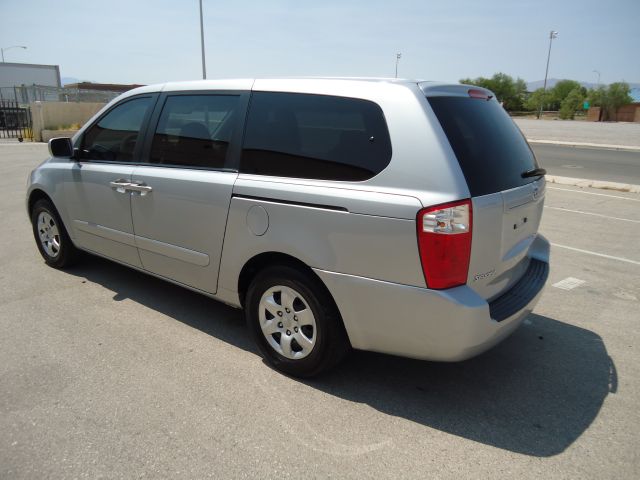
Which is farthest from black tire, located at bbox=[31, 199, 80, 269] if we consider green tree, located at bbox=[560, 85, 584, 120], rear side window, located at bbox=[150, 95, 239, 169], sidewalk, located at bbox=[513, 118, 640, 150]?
green tree, located at bbox=[560, 85, 584, 120]

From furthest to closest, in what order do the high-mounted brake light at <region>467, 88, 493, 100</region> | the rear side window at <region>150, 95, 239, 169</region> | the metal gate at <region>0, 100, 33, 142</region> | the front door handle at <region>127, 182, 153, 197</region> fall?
1. the metal gate at <region>0, 100, 33, 142</region>
2. the front door handle at <region>127, 182, 153, 197</region>
3. the rear side window at <region>150, 95, 239, 169</region>
4. the high-mounted brake light at <region>467, 88, 493, 100</region>

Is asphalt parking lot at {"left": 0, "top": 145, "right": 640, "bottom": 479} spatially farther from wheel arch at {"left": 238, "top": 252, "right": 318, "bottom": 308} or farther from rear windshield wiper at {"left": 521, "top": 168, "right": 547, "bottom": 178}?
rear windshield wiper at {"left": 521, "top": 168, "right": 547, "bottom": 178}

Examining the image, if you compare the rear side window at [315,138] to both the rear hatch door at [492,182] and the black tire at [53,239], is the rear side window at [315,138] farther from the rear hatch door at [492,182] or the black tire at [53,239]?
the black tire at [53,239]

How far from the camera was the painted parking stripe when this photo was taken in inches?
194

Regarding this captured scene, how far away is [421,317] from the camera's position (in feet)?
8.75

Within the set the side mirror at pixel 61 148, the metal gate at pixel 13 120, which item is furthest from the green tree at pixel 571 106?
the side mirror at pixel 61 148

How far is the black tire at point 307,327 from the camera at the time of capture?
9.82 ft

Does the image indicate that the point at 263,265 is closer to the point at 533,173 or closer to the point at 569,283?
the point at 533,173

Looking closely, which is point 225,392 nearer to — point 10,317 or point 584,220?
point 10,317

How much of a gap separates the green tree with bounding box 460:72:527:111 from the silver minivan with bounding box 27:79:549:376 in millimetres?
86636

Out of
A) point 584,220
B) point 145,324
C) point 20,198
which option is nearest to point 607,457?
point 145,324

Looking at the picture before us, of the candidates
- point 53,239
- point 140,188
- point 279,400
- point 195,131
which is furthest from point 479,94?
point 53,239

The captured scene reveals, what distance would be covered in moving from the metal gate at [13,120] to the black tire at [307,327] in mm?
25138

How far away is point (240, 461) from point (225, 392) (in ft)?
2.09
